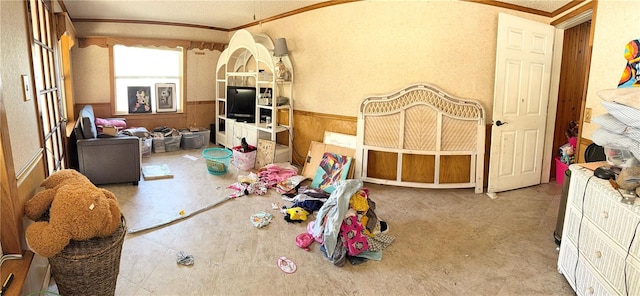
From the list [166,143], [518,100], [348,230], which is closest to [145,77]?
A: [166,143]

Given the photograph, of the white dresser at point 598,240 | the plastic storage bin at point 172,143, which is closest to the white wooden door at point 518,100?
the white dresser at point 598,240

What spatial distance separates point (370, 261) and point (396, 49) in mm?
2565

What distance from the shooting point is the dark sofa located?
397 cm

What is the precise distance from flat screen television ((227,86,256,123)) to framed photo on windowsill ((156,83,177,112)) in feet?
4.62

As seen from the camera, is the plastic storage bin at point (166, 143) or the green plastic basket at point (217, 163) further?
the plastic storage bin at point (166, 143)

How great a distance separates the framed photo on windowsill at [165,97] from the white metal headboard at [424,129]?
4008 millimetres

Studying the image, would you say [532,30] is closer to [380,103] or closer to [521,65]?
[521,65]

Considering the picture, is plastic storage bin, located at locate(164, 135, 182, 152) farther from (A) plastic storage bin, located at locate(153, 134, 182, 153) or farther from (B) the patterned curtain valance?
(B) the patterned curtain valance

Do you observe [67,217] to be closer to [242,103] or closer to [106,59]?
[242,103]

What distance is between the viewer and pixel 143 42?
20.5ft

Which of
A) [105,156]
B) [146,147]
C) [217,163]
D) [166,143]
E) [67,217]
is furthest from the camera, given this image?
[166,143]

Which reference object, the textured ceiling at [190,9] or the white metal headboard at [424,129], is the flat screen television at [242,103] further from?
the white metal headboard at [424,129]

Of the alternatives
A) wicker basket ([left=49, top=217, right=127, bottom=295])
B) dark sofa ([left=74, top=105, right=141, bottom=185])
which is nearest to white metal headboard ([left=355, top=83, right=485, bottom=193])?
dark sofa ([left=74, top=105, right=141, bottom=185])

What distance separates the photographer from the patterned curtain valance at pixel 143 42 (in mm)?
5940
